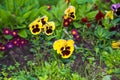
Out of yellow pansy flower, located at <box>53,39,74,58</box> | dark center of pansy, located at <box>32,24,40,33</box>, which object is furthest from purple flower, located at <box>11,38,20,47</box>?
yellow pansy flower, located at <box>53,39,74,58</box>

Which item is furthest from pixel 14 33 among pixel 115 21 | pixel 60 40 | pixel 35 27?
pixel 115 21

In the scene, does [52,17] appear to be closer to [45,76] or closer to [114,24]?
[114,24]

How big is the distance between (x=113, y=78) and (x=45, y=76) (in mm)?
760

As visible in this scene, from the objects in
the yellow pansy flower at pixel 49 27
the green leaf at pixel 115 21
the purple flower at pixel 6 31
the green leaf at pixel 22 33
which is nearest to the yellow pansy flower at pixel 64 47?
the yellow pansy flower at pixel 49 27

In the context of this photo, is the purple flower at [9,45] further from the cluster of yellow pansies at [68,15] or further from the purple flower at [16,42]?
the cluster of yellow pansies at [68,15]

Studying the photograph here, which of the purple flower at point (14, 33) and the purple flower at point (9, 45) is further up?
the purple flower at point (14, 33)

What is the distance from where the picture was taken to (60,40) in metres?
4.84

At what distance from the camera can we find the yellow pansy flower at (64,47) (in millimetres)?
4836

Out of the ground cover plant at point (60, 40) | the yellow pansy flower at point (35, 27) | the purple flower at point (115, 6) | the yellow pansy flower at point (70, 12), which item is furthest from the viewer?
the purple flower at point (115, 6)

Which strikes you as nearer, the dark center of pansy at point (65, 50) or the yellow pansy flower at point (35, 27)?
the dark center of pansy at point (65, 50)

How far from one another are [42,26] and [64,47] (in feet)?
1.42

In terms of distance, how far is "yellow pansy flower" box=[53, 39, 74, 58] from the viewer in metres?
4.84

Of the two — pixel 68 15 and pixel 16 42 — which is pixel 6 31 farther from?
pixel 68 15

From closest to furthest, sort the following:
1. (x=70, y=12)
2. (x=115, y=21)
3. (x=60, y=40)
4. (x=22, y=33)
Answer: (x=60, y=40) < (x=22, y=33) < (x=70, y=12) < (x=115, y=21)
